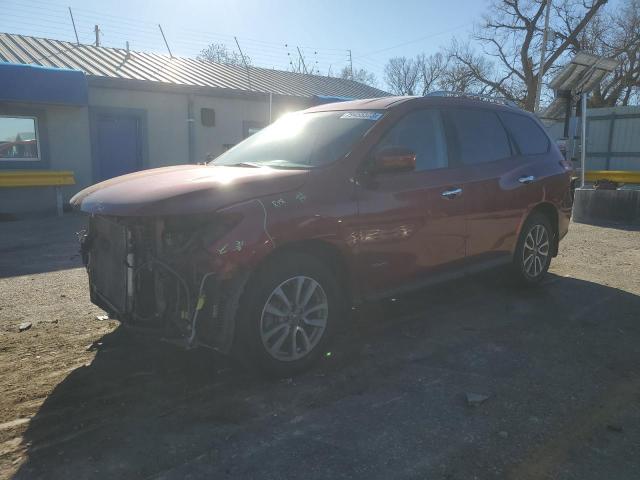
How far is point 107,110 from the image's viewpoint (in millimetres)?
12953

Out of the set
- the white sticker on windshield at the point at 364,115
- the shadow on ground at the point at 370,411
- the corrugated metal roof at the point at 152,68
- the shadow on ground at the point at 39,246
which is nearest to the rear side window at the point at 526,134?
the white sticker on windshield at the point at 364,115

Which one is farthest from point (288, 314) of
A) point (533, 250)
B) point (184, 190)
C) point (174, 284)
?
point (533, 250)

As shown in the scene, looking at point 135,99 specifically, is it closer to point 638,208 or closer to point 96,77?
point 96,77

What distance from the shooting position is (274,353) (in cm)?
336

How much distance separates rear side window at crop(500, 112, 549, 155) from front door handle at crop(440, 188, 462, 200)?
1.36m

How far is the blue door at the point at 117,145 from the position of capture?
1312cm

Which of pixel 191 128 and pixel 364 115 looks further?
pixel 191 128

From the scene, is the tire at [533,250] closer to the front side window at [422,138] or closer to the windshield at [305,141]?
the front side window at [422,138]

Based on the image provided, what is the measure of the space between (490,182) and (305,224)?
87.9 inches

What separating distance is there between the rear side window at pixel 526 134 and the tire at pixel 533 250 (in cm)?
72

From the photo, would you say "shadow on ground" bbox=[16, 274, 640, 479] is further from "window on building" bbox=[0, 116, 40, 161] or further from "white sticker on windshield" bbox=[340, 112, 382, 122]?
"window on building" bbox=[0, 116, 40, 161]

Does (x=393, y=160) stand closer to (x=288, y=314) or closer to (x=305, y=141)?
(x=305, y=141)

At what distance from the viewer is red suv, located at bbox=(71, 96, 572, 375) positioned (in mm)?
3094

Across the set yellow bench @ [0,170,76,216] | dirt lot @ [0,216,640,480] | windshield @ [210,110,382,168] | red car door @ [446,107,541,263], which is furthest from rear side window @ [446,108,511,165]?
yellow bench @ [0,170,76,216]
